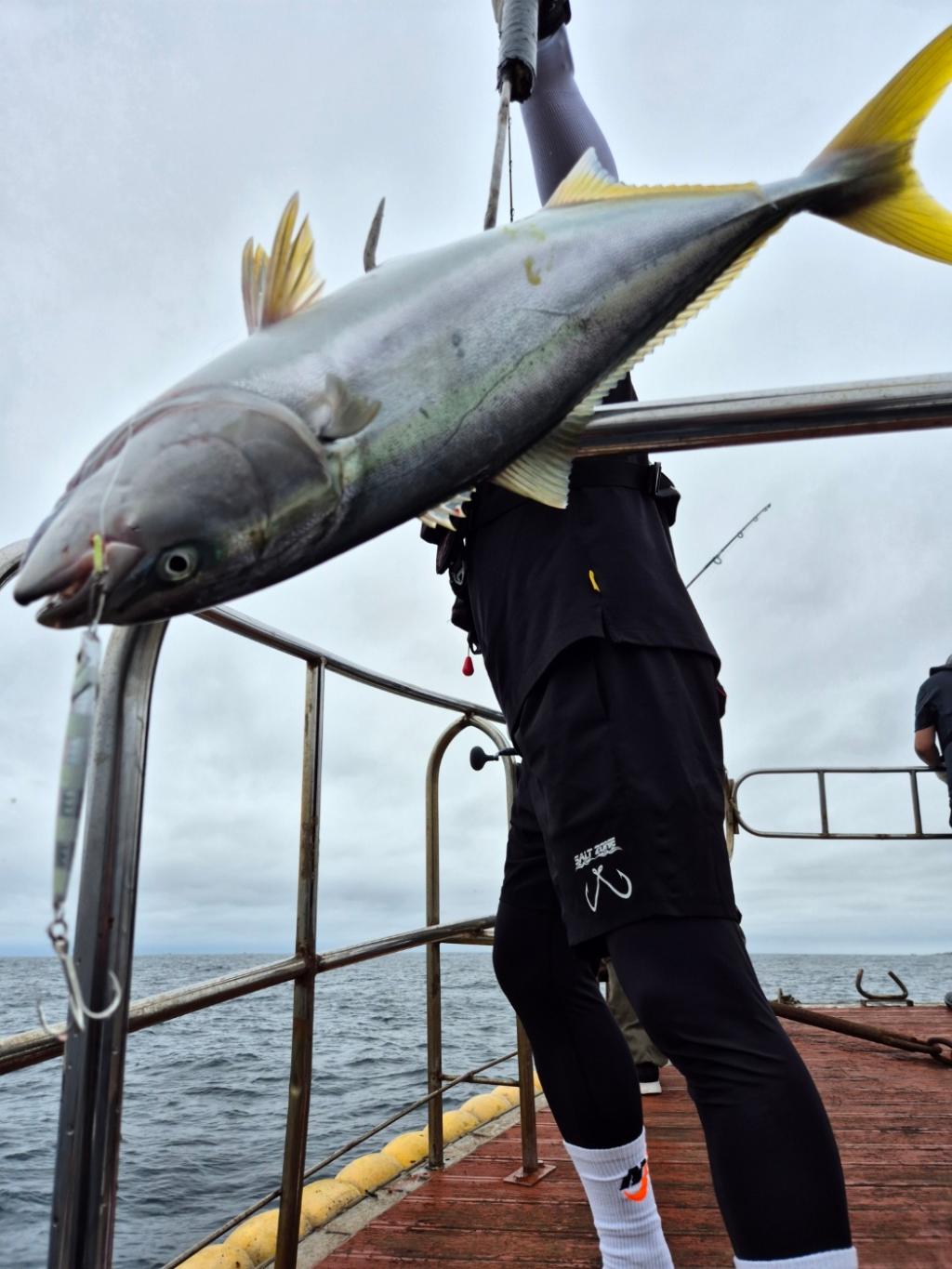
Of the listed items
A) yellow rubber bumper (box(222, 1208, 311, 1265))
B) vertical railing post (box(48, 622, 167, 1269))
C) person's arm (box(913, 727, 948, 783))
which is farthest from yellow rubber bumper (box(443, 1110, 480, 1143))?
person's arm (box(913, 727, 948, 783))

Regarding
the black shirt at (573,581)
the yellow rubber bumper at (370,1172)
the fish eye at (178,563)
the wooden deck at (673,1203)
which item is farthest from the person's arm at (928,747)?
the fish eye at (178,563)

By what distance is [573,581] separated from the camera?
1220 mm

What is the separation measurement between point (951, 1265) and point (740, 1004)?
49.1 inches

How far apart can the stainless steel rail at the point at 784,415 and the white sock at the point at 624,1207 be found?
1173 millimetres

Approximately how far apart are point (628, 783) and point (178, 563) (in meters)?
0.71

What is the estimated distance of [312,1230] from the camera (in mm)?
2037

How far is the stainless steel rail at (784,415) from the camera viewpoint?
0.86 metres

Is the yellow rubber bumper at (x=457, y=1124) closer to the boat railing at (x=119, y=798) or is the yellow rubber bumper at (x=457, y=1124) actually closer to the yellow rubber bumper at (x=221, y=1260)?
the yellow rubber bumper at (x=221, y=1260)

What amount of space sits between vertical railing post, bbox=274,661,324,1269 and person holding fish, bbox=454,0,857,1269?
1.29 feet

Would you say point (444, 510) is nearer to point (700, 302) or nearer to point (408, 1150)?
point (700, 302)

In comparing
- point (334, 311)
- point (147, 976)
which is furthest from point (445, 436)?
point (147, 976)

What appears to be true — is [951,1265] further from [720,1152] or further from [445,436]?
[445,436]

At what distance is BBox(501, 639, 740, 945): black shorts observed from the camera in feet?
3.57

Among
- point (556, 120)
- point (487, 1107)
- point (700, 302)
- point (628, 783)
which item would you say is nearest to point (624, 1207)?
point (628, 783)
